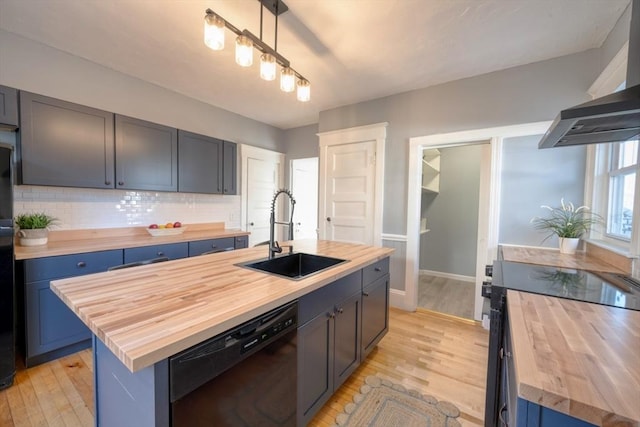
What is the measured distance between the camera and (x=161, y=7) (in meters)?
1.75

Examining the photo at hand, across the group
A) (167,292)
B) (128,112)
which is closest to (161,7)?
(128,112)

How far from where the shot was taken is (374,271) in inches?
77.7

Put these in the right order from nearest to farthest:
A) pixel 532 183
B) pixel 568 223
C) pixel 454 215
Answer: pixel 568 223, pixel 532 183, pixel 454 215

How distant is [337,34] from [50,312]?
10.3 ft

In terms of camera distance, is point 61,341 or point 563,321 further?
point 61,341

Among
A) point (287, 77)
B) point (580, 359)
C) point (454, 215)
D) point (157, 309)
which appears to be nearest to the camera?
point (580, 359)

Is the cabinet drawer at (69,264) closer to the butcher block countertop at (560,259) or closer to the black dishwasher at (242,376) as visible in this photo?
the black dishwasher at (242,376)

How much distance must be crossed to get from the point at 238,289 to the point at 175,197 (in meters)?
2.62

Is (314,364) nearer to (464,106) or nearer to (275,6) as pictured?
(275,6)

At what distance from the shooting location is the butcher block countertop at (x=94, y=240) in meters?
1.93

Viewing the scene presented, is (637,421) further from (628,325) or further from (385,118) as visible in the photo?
(385,118)

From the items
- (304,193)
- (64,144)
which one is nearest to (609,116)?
(64,144)

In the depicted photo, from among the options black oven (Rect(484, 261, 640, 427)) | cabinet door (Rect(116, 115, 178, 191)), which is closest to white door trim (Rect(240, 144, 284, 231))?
cabinet door (Rect(116, 115, 178, 191))

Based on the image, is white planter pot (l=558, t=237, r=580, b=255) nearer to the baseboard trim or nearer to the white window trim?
the white window trim
